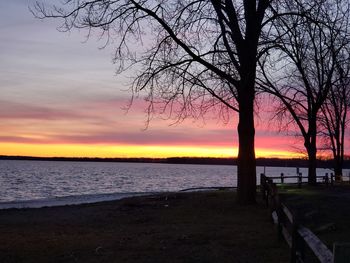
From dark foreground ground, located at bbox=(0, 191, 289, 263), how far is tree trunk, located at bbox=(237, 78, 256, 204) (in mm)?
1352

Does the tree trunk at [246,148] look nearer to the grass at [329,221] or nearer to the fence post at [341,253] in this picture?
the grass at [329,221]

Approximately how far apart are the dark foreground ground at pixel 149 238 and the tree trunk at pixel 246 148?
135 centimetres

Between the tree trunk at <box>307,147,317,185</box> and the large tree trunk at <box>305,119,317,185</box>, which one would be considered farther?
the tree trunk at <box>307,147,317,185</box>

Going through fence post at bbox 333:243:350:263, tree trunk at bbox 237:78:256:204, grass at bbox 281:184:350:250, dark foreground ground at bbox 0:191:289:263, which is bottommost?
dark foreground ground at bbox 0:191:289:263

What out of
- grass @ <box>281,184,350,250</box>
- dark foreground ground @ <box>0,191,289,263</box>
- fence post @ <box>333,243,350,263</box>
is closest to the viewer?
fence post @ <box>333,243,350,263</box>

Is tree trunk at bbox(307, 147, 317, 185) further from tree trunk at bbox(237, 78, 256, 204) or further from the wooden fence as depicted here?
the wooden fence

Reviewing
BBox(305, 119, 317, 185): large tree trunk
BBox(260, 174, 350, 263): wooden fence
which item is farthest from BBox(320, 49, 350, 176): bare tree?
BBox(260, 174, 350, 263): wooden fence

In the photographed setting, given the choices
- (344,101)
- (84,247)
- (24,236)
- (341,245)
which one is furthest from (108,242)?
(344,101)

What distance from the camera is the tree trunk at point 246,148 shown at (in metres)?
21.8

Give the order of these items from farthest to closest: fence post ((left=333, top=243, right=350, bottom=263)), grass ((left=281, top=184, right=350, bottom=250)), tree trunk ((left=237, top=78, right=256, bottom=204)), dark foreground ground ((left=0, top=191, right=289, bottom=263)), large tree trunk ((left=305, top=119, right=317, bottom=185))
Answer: large tree trunk ((left=305, top=119, right=317, bottom=185)), tree trunk ((left=237, top=78, right=256, bottom=204)), grass ((left=281, top=184, right=350, bottom=250)), dark foreground ground ((left=0, top=191, right=289, bottom=263)), fence post ((left=333, top=243, right=350, bottom=263))

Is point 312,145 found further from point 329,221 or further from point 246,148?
point 329,221

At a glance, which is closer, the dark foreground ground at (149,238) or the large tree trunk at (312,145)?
the dark foreground ground at (149,238)

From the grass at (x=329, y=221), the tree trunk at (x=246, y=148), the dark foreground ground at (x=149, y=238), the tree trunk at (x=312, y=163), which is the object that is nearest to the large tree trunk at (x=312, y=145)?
the tree trunk at (x=312, y=163)

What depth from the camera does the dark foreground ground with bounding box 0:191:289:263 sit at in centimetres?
1082
